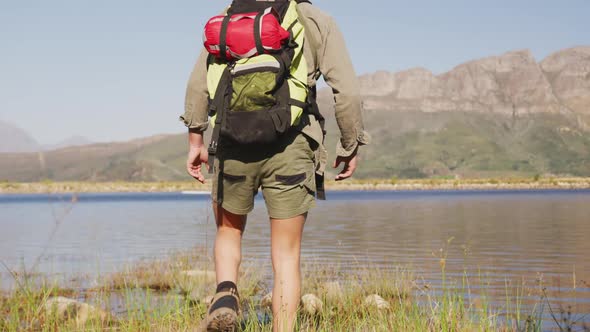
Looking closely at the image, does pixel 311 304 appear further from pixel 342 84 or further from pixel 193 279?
pixel 342 84

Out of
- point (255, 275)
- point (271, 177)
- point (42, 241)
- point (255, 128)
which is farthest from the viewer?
point (42, 241)

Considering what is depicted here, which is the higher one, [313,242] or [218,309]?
[218,309]

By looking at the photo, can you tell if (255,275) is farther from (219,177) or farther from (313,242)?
(313,242)

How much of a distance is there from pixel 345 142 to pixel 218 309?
111cm

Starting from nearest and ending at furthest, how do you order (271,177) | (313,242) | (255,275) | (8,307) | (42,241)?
1. (271,177)
2. (8,307)
3. (255,275)
4. (313,242)
5. (42,241)

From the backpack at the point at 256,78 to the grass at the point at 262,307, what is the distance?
1295mm

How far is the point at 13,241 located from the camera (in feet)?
64.3

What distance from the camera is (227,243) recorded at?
374 cm

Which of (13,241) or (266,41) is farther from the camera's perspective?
(13,241)

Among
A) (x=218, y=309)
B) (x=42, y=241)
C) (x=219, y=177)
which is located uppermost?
(x=219, y=177)

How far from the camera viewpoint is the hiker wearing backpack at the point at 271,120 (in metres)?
3.35

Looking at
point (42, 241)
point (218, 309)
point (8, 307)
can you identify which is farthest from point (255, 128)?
point (42, 241)

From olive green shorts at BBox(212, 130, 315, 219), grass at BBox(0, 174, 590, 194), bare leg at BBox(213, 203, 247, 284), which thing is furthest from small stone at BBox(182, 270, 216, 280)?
grass at BBox(0, 174, 590, 194)

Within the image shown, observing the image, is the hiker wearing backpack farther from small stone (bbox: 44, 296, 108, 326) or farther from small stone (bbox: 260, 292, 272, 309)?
small stone (bbox: 260, 292, 272, 309)
